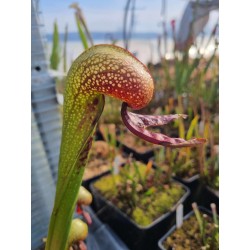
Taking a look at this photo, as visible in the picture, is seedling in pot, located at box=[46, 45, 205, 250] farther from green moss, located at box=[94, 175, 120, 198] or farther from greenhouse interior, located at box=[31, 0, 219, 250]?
green moss, located at box=[94, 175, 120, 198]

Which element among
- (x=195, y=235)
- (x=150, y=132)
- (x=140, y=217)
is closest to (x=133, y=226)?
(x=140, y=217)

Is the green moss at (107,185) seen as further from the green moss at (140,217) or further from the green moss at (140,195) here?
the green moss at (140,217)

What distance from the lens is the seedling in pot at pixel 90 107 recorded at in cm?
44

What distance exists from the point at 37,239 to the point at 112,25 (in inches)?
27.4

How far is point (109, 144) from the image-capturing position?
1217mm

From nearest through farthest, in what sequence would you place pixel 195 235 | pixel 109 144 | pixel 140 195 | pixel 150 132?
pixel 150 132 < pixel 195 235 < pixel 140 195 < pixel 109 144

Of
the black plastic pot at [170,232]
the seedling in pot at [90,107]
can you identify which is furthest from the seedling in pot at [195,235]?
the seedling in pot at [90,107]

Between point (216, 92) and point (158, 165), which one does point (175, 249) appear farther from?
point (216, 92)

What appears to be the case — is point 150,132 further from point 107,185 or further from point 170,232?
point 107,185

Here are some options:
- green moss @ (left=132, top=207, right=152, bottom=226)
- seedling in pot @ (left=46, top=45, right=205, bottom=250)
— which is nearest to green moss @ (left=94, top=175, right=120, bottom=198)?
green moss @ (left=132, top=207, right=152, bottom=226)

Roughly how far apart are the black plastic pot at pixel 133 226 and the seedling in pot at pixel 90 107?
1.17 ft

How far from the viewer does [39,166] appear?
0.84 meters

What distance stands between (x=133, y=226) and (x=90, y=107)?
20.9 inches
